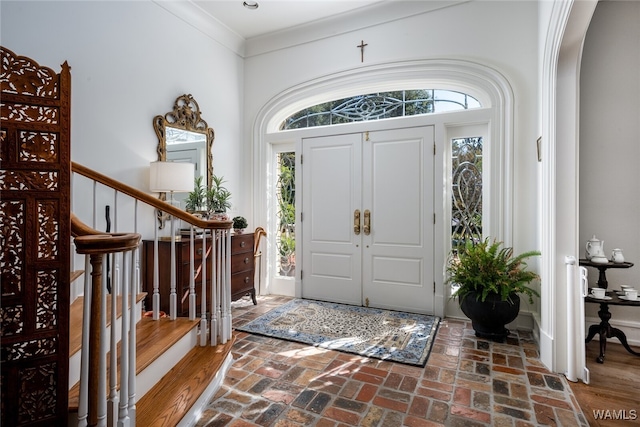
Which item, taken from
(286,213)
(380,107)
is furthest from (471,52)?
(286,213)

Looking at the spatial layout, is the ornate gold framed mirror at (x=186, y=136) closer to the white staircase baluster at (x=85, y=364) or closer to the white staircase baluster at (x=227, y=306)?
the white staircase baluster at (x=227, y=306)

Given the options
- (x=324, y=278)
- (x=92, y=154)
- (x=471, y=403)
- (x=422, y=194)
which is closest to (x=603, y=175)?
(x=422, y=194)

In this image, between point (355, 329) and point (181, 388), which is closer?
point (181, 388)

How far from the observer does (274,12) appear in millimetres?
3984

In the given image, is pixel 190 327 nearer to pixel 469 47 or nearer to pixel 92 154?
pixel 92 154

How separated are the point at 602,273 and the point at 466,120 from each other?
1.86m

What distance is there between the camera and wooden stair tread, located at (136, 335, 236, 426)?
66.7 inches

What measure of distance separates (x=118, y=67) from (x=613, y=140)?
4520 millimetres

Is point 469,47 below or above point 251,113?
above

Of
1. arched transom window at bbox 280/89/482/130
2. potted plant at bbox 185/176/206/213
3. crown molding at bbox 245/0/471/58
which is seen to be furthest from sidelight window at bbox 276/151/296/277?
crown molding at bbox 245/0/471/58

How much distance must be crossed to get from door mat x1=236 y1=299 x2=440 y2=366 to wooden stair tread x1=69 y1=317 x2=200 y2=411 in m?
0.96

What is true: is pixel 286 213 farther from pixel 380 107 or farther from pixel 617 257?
pixel 617 257

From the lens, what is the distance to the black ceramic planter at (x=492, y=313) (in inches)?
116

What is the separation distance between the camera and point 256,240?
14.5 ft
